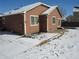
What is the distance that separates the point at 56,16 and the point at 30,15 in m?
5.72

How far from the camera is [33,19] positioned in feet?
61.9

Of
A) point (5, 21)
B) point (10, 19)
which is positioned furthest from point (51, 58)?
point (5, 21)

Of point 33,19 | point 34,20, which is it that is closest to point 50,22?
point 34,20

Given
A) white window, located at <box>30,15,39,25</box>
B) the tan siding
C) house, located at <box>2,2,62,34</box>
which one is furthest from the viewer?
the tan siding

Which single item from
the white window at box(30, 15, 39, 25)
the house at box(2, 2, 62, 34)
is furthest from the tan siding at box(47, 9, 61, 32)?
the white window at box(30, 15, 39, 25)

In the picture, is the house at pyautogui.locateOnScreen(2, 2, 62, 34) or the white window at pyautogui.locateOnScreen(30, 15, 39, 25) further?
the white window at pyautogui.locateOnScreen(30, 15, 39, 25)

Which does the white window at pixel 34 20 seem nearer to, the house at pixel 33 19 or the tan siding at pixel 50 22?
Answer: the house at pixel 33 19

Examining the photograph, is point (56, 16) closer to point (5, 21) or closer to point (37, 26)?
point (37, 26)

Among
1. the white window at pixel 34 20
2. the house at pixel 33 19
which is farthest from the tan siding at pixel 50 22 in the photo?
the white window at pixel 34 20

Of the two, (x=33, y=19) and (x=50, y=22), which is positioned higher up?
(x=33, y=19)

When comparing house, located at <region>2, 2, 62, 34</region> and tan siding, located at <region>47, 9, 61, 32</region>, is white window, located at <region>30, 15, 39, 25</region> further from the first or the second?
tan siding, located at <region>47, 9, 61, 32</region>

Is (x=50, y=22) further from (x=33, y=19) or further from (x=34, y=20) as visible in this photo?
(x=33, y=19)

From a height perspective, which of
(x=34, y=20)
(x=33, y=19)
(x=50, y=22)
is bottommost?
(x=50, y=22)

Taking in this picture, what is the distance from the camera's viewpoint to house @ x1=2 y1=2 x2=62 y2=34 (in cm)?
1781
